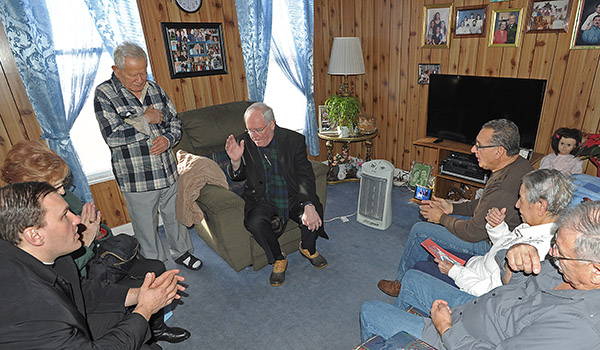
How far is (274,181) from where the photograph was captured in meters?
2.58

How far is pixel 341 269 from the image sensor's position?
264 cm

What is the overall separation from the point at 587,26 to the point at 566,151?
3.25ft

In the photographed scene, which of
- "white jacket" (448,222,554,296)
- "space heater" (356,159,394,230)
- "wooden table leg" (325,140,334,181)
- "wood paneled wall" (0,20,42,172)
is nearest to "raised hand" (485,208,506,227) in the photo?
"white jacket" (448,222,554,296)

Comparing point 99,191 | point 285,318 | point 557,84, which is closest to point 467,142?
point 557,84

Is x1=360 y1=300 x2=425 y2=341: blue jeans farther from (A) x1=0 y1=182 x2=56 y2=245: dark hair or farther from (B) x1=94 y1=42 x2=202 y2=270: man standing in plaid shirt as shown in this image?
(B) x1=94 y1=42 x2=202 y2=270: man standing in plaid shirt

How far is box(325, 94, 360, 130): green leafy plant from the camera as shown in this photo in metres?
3.79

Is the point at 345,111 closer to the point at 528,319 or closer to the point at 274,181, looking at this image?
the point at 274,181

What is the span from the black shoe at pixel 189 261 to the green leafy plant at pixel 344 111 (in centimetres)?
219

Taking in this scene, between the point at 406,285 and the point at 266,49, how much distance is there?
305 centimetres

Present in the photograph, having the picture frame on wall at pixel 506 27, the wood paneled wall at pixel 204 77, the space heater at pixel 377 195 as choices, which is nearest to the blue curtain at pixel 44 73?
the wood paneled wall at pixel 204 77

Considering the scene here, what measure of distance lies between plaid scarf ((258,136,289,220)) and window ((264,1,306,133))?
1840 millimetres

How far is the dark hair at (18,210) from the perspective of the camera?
1027 millimetres

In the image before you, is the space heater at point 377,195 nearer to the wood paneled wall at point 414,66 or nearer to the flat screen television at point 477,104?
the flat screen television at point 477,104

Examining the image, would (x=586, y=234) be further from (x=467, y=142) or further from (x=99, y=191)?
(x=99, y=191)
